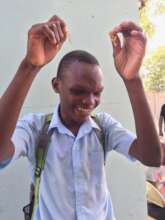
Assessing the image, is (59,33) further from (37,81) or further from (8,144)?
(37,81)

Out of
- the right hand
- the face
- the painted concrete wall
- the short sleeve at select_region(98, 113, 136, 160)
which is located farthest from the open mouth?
the painted concrete wall

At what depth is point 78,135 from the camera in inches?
67.0

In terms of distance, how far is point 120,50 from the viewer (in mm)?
1619

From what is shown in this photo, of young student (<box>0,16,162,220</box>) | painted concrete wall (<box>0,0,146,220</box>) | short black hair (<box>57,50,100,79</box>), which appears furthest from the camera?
Answer: painted concrete wall (<box>0,0,146,220</box>)

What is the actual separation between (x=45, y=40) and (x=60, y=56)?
1055 mm

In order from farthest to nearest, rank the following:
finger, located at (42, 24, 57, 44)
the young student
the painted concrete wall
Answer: the painted concrete wall → the young student → finger, located at (42, 24, 57, 44)

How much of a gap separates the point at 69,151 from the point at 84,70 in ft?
1.14

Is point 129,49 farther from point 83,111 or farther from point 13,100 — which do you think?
point 13,100

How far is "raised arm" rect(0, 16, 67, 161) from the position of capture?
142 cm

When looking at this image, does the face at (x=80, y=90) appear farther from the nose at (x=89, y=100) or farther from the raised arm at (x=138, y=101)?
the raised arm at (x=138, y=101)

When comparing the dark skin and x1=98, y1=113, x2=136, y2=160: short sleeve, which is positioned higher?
the dark skin

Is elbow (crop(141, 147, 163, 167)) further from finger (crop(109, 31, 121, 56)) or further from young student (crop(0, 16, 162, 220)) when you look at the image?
finger (crop(109, 31, 121, 56))

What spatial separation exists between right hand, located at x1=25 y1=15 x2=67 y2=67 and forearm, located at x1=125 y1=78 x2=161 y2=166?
0.36 m

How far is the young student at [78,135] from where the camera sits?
1.51 meters
